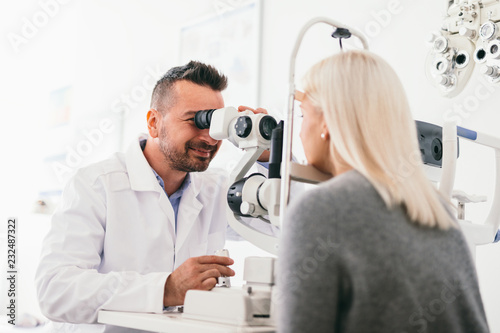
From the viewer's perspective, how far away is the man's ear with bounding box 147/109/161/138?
5.90 feet

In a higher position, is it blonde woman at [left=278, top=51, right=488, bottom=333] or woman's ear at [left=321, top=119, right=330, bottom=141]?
woman's ear at [left=321, top=119, right=330, bottom=141]

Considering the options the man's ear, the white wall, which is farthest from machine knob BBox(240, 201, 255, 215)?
the white wall

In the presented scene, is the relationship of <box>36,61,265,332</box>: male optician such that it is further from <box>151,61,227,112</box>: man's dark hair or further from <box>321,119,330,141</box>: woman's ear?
<box>321,119,330,141</box>: woman's ear

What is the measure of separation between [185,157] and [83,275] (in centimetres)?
56

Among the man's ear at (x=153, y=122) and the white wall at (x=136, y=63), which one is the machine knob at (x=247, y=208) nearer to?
the man's ear at (x=153, y=122)

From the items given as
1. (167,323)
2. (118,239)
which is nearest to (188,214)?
(118,239)

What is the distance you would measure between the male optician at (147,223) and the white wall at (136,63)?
2.64 feet

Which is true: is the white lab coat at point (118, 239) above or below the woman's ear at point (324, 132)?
below

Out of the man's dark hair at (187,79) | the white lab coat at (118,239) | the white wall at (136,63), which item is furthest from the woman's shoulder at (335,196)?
the white wall at (136,63)

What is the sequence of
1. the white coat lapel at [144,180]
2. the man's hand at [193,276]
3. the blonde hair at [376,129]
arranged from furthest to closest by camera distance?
the white coat lapel at [144,180] → the man's hand at [193,276] → the blonde hair at [376,129]

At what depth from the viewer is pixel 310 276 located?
2.46 feet

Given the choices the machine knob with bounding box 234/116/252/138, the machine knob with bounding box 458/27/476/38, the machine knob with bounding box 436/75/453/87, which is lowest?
the machine knob with bounding box 234/116/252/138

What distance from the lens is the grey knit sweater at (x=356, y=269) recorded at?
75 cm

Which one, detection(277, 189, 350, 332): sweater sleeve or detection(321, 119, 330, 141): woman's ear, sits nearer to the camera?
detection(277, 189, 350, 332): sweater sleeve
